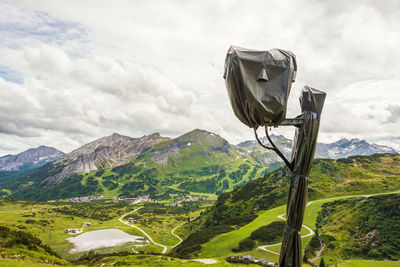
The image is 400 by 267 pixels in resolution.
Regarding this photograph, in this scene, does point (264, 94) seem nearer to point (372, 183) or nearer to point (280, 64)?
point (280, 64)

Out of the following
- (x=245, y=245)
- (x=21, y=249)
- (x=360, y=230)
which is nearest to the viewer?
(x=21, y=249)

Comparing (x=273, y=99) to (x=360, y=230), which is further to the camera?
(x=360, y=230)

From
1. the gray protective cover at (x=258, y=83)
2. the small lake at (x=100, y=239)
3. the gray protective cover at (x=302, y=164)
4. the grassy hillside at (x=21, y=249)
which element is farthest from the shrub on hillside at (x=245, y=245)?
the small lake at (x=100, y=239)

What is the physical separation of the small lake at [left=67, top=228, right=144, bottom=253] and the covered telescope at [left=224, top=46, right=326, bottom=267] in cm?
10793

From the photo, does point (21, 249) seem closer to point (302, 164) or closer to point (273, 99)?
point (302, 164)

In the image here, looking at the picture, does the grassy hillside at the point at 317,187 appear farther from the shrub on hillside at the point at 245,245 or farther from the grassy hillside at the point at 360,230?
the grassy hillside at the point at 360,230

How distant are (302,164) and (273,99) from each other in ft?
12.1

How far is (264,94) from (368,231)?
224 ft

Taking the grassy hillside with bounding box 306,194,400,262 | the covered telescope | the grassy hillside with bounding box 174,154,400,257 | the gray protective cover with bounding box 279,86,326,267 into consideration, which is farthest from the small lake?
the covered telescope

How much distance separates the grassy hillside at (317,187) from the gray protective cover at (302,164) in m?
69.7

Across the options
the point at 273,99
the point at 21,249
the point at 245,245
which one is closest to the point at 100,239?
the point at 245,245

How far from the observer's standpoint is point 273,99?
30.0ft

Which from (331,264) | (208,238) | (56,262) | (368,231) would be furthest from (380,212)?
(56,262)

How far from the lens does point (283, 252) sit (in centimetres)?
1025
